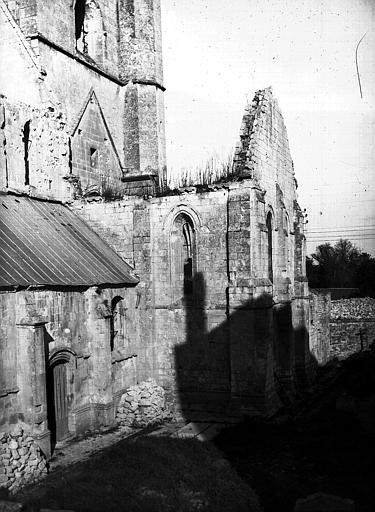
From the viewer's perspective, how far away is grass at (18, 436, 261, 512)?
34.1 ft

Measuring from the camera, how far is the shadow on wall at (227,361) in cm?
1705

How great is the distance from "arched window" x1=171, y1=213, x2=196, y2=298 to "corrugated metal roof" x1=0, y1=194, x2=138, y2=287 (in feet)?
4.55

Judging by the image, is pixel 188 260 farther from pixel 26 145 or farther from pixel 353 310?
pixel 353 310

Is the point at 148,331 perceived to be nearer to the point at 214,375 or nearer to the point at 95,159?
the point at 214,375

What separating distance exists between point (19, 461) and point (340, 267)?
64864mm

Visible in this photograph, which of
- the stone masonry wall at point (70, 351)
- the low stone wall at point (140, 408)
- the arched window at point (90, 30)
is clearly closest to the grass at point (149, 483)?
the stone masonry wall at point (70, 351)

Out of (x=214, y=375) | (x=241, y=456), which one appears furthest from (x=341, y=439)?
(x=214, y=375)

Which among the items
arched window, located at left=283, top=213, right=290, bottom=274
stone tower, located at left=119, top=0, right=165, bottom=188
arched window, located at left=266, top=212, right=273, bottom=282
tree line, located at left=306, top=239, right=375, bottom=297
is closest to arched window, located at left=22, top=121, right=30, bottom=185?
stone tower, located at left=119, top=0, right=165, bottom=188

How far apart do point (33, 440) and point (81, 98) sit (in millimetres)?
13187

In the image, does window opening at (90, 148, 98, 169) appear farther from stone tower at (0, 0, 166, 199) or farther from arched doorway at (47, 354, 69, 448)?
arched doorway at (47, 354, 69, 448)

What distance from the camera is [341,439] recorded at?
14711 mm

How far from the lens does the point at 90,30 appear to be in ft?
78.1

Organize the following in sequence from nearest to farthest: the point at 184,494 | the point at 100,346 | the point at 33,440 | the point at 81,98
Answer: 1. the point at 184,494
2. the point at 33,440
3. the point at 100,346
4. the point at 81,98

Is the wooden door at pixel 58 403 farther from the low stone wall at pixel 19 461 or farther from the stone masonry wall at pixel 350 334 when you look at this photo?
the stone masonry wall at pixel 350 334
